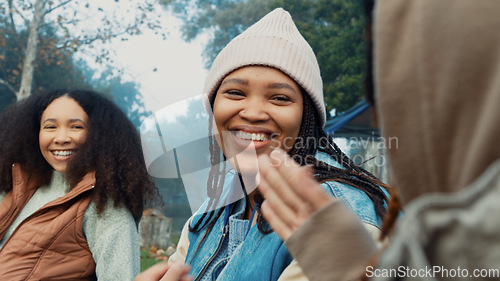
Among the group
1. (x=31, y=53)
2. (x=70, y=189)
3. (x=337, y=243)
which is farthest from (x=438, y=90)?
(x=31, y=53)

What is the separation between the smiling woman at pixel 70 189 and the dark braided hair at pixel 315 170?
75 centimetres

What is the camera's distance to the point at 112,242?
8.64ft

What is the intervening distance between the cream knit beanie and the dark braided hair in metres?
0.08

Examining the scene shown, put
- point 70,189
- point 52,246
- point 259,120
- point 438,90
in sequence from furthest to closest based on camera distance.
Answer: point 70,189 < point 52,246 < point 259,120 < point 438,90

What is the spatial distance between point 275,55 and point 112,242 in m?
1.55

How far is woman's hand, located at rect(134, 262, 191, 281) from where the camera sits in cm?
146

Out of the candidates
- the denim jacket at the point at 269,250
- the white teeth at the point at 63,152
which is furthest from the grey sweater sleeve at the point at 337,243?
the white teeth at the point at 63,152

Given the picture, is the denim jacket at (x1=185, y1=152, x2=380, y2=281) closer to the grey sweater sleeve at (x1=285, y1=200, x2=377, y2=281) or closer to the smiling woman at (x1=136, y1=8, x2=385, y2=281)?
the smiling woman at (x1=136, y1=8, x2=385, y2=281)

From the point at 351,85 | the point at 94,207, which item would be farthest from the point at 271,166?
the point at 351,85

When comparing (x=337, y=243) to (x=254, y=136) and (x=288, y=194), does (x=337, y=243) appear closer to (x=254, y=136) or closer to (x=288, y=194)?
(x=288, y=194)

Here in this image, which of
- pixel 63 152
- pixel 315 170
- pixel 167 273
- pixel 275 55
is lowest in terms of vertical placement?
pixel 167 273

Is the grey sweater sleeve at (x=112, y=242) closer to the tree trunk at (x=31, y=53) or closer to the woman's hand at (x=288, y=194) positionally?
the woman's hand at (x=288, y=194)

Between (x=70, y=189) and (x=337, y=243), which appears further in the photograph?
(x=70, y=189)

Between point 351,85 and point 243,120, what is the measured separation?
34.8 feet
